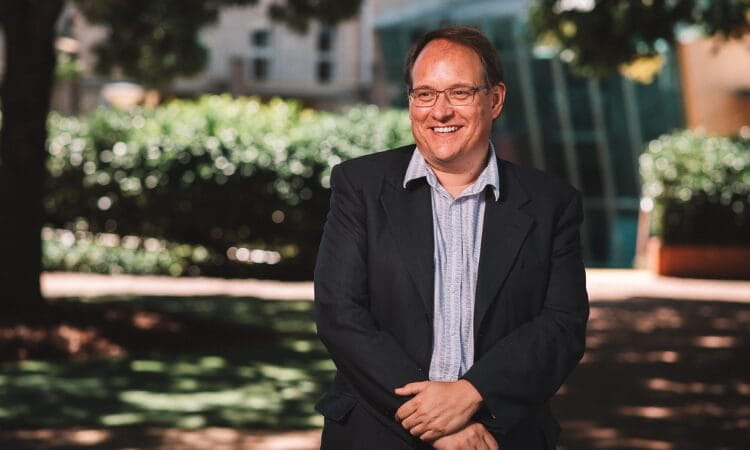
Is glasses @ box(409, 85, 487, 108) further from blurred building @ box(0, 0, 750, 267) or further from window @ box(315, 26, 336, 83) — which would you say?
window @ box(315, 26, 336, 83)

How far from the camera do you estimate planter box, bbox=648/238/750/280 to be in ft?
71.5

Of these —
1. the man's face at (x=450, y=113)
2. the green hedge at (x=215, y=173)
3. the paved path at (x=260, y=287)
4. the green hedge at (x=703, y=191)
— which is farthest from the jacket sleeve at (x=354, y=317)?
the green hedge at (x=703, y=191)

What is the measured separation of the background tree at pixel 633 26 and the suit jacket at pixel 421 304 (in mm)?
11679

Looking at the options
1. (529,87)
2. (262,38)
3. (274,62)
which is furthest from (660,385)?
(262,38)

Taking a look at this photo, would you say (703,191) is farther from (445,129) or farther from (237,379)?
(445,129)

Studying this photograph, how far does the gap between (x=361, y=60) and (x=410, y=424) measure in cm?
3708

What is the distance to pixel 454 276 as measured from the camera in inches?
114

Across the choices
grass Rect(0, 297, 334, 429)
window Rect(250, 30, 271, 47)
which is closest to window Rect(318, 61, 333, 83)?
window Rect(250, 30, 271, 47)

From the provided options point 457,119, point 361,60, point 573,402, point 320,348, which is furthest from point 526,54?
point 457,119

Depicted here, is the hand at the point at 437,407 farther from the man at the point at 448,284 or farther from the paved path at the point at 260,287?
the paved path at the point at 260,287

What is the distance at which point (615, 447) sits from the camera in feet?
23.6

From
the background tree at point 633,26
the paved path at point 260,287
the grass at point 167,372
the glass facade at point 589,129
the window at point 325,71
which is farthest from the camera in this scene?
the window at point 325,71

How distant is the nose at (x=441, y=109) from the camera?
293 cm

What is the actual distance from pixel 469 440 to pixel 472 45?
959 mm
